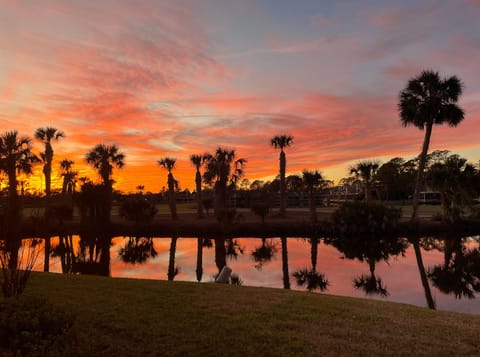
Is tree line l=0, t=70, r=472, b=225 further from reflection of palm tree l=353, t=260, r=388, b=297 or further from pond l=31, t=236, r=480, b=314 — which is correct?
reflection of palm tree l=353, t=260, r=388, b=297

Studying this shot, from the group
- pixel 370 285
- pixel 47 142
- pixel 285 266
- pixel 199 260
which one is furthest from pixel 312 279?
pixel 47 142

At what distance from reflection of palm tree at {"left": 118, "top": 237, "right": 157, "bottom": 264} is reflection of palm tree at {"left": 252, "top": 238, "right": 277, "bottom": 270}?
6561mm

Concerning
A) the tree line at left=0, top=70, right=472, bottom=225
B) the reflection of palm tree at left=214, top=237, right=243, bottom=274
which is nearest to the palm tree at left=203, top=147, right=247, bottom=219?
the tree line at left=0, top=70, right=472, bottom=225

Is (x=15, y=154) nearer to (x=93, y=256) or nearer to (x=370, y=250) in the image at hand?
(x=93, y=256)

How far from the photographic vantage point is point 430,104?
35531 mm

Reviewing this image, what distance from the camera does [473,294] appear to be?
47.4 ft

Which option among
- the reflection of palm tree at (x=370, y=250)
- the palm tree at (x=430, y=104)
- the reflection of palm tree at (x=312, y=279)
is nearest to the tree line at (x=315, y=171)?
the palm tree at (x=430, y=104)

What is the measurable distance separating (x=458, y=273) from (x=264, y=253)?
11.2 metres

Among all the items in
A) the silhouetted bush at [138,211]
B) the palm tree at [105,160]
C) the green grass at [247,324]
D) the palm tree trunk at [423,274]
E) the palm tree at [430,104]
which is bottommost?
the palm tree trunk at [423,274]

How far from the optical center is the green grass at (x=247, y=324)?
6.54 metres

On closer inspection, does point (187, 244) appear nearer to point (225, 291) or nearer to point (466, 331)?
point (225, 291)

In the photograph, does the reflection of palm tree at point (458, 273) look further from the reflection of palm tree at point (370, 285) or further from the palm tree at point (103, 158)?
the palm tree at point (103, 158)

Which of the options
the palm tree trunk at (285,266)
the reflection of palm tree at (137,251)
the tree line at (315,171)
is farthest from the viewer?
the tree line at (315,171)

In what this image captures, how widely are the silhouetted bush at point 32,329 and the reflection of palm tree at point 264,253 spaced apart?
15.6 m
